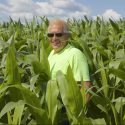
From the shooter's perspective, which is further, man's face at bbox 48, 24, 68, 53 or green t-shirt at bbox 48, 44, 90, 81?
man's face at bbox 48, 24, 68, 53

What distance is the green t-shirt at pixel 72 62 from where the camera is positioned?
8.31 ft

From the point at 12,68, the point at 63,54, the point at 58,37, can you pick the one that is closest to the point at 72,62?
the point at 63,54

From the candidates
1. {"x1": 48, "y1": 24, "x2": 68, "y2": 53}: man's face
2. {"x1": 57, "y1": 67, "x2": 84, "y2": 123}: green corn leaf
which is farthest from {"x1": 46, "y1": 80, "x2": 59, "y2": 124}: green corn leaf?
{"x1": 48, "y1": 24, "x2": 68, "y2": 53}: man's face

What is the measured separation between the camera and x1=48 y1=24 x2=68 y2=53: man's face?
275 centimetres

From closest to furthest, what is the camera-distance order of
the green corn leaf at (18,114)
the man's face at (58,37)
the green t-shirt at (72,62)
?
the green corn leaf at (18,114)
the green t-shirt at (72,62)
the man's face at (58,37)

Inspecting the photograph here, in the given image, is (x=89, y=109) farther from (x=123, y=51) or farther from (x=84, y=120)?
(x=123, y=51)

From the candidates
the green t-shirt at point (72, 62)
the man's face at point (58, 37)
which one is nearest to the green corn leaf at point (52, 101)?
the green t-shirt at point (72, 62)

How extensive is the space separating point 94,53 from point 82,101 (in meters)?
1.28

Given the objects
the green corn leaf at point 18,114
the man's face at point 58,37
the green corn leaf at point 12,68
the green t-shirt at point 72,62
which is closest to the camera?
the green corn leaf at point 18,114

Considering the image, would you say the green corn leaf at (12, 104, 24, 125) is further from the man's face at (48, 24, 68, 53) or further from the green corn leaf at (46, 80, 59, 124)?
the man's face at (48, 24, 68, 53)

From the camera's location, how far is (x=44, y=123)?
1.89 m

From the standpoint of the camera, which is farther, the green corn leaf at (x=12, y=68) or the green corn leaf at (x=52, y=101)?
the green corn leaf at (x=12, y=68)

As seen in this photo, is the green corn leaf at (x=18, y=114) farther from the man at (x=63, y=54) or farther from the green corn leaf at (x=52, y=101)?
the man at (x=63, y=54)

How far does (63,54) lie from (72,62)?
5.3 inches
